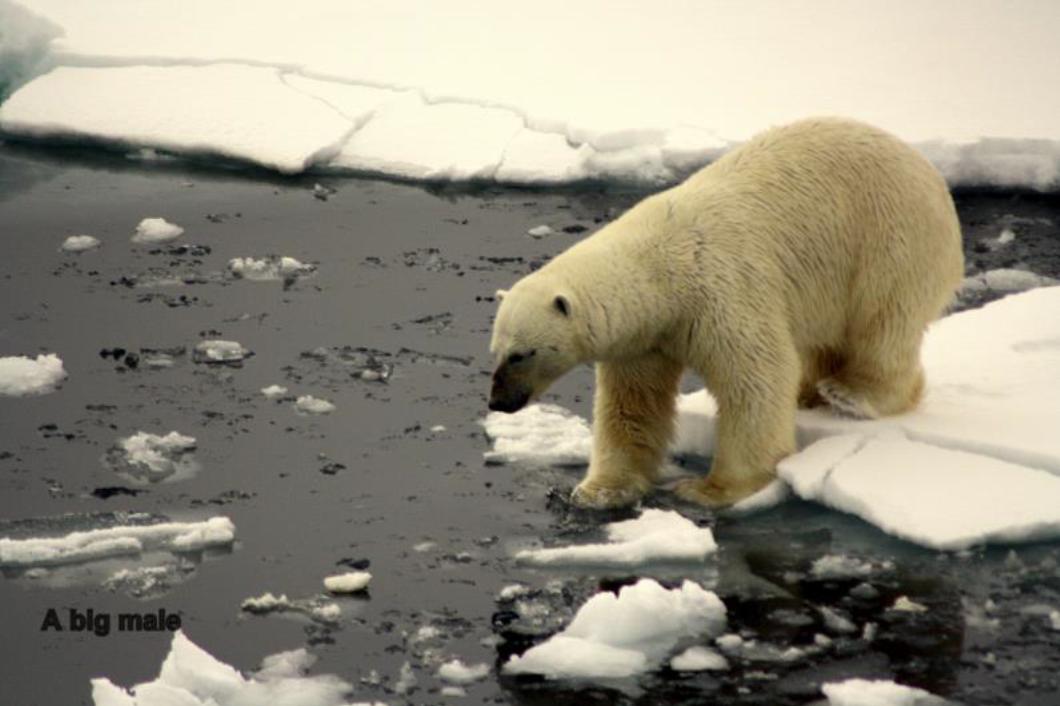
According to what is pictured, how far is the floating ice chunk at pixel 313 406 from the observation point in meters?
7.56

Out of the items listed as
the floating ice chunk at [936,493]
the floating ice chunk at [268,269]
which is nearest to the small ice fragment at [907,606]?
the floating ice chunk at [936,493]

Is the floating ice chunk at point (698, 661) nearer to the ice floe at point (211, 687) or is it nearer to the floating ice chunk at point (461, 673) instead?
the floating ice chunk at point (461, 673)

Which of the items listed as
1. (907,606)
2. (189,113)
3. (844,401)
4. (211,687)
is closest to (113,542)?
(211,687)

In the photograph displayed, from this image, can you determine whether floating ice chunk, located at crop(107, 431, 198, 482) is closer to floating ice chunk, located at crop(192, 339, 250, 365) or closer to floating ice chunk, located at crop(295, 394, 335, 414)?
floating ice chunk, located at crop(295, 394, 335, 414)

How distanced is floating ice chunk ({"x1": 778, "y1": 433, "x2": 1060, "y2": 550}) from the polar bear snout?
0.99 meters

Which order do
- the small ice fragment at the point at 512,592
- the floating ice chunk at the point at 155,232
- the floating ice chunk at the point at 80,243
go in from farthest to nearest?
the floating ice chunk at the point at 155,232 → the floating ice chunk at the point at 80,243 → the small ice fragment at the point at 512,592

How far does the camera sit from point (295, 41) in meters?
12.4

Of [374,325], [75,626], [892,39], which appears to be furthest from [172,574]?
[892,39]

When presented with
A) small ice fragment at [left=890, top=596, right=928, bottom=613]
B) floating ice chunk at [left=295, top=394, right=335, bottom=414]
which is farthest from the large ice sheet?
small ice fragment at [left=890, top=596, right=928, bottom=613]

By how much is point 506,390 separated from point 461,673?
134cm

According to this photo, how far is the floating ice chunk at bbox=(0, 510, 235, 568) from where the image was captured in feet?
20.3

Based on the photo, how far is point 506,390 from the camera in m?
6.41

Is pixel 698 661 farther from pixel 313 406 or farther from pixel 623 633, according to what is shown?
pixel 313 406

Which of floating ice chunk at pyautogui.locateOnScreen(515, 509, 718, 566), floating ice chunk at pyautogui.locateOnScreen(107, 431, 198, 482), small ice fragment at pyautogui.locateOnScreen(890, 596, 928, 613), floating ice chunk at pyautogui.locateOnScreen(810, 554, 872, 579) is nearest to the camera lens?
small ice fragment at pyautogui.locateOnScreen(890, 596, 928, 613)
